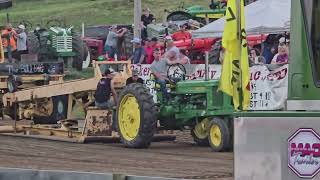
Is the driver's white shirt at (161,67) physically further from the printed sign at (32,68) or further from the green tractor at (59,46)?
the green tractor at (59,46)

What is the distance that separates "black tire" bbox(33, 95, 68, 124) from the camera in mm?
16953

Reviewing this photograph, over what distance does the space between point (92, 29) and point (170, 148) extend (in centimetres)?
1887

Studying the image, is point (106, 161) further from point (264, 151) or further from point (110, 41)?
point (110, 41)

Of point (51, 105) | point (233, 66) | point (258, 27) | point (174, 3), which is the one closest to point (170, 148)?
Result: point (51, 105)

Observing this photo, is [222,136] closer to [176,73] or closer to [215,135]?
[215,135]

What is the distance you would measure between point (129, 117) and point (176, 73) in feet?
4.12

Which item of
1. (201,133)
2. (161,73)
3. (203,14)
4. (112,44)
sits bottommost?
(201,133)

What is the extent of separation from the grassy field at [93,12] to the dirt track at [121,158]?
87.6 ft

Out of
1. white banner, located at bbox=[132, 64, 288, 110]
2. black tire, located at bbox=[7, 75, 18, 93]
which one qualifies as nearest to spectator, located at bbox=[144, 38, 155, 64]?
black tire, located at bbox=[7, 75, 18, 93]

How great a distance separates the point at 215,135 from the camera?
13.7 metres

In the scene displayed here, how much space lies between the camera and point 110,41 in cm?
2491

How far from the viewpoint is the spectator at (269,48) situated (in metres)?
18.4

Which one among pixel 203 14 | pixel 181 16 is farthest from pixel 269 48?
pixel 181 16

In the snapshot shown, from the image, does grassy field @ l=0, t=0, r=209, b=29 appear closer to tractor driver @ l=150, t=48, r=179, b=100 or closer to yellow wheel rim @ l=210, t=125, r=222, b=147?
tractor driver @ l=150, t=48, r=179, b=100
